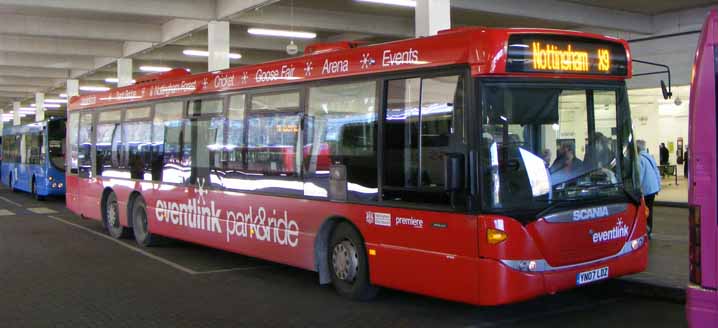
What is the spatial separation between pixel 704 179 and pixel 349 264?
4.29 meters

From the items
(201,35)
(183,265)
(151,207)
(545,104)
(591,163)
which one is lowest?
(183,265)

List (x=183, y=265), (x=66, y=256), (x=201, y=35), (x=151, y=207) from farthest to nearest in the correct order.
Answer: (x=201, y=35), (x=151, y=207), (x=66, y=256), (x=183, y=265)

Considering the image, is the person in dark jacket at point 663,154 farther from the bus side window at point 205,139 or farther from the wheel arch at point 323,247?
the wheel arch at point 323,247

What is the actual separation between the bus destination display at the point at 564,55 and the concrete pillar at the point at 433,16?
5.65 m

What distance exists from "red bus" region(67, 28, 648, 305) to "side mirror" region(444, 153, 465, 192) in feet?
0.06

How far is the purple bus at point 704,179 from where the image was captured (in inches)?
187

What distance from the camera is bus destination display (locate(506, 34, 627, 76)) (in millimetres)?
6664

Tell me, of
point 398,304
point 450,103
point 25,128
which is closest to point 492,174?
point 450,103

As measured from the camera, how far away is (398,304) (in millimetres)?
8000

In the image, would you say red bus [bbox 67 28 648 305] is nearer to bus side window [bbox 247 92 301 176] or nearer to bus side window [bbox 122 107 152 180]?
bus side window [bbox 247 92 301 176]

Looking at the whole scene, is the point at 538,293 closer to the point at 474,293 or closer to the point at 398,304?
the point at 474,293

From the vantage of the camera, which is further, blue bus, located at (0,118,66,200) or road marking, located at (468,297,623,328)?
blue bus, located at (0,118,66,200)

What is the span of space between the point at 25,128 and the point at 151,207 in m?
18.8

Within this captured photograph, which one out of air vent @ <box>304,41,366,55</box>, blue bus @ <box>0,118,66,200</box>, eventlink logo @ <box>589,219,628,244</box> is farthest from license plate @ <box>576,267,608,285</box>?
blue bus @ <box>0,118,66,200</box>
